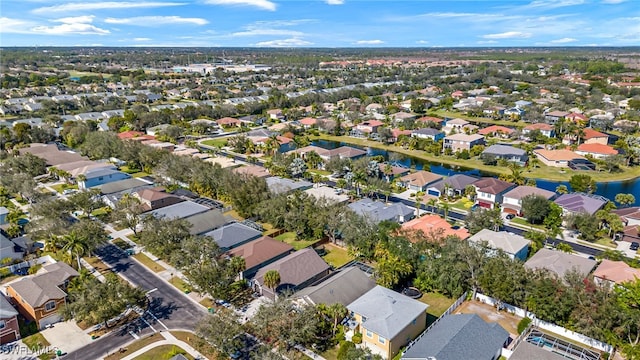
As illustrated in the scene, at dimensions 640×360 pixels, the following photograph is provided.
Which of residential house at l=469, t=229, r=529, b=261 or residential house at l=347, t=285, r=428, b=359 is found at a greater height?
residential house at l=469, t=229, r=529, b=261

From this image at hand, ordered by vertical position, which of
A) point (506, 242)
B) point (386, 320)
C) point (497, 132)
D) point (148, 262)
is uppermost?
point (497, 132)

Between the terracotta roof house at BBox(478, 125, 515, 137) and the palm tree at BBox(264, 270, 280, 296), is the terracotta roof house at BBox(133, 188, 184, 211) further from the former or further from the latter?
the terracotta roof house at BBox(478, 125, 515, 137)

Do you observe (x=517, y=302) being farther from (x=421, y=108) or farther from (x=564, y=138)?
(x=421, y=108)

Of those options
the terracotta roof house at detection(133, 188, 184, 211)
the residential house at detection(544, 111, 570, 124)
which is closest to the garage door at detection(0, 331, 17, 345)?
the terracotta roof house at detection(133, 188, 184, 211)

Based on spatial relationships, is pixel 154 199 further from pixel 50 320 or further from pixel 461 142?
pixel 461 142

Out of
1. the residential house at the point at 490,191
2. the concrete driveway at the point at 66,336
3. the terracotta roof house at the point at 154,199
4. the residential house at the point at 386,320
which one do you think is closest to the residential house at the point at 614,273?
the residential house at the point at 386,320

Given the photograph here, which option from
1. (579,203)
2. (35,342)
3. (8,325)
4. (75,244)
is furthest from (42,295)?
(579,203)
